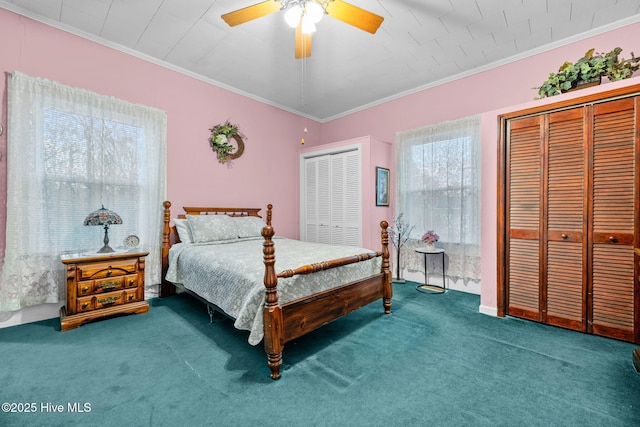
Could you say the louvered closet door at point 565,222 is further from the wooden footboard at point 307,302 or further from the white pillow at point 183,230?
the white pillow at point 183,230

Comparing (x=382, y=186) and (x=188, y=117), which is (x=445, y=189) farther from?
(x=188, y=117)

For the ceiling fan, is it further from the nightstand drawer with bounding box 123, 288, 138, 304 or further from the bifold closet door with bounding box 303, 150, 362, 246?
the nightstand drawer with bounding box 123, 288, 138, 304

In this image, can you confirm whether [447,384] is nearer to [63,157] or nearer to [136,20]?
[63,157]

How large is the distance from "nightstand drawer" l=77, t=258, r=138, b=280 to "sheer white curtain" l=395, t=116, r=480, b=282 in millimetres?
3641

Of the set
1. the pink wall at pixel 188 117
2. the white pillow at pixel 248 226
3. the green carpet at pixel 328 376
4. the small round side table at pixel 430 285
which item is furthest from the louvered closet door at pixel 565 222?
the pink wall at pixel 188 117

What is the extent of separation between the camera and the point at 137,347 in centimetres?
230

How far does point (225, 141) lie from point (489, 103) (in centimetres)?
366

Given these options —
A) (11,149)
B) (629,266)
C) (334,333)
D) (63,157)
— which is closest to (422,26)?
(629,266)

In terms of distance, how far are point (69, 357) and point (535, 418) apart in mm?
3125

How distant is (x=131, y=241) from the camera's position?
3.20 m

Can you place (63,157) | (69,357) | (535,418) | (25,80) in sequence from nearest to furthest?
(535,418) < (69,357) < (25,80) < (63,157)

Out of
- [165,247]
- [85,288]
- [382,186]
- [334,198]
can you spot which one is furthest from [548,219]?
[85,288]

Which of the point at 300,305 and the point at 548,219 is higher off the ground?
the point at 548,219

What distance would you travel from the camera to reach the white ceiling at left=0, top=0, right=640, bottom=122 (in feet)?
8.59
